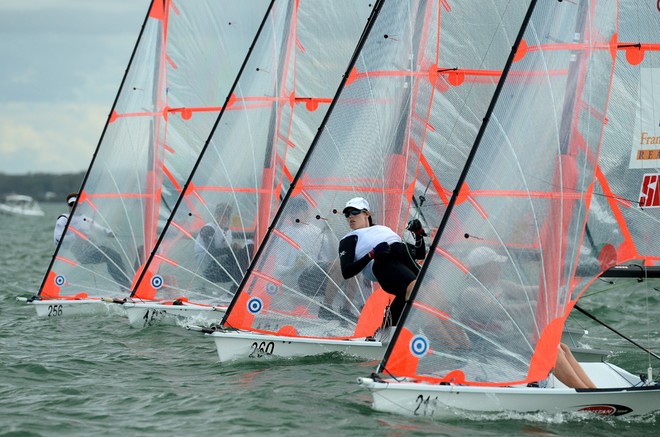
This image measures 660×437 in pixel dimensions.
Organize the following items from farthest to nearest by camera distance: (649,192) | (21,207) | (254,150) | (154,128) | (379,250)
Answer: (21,207)
(154,128)
(254,150)
(379,250)
(649,192)

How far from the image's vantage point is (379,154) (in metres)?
10.7

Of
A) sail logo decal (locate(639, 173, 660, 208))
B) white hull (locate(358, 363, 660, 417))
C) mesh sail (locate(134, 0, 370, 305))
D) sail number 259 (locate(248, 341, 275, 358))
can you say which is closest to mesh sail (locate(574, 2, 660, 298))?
sail logo decal (locate(639, 173, 660, 208))

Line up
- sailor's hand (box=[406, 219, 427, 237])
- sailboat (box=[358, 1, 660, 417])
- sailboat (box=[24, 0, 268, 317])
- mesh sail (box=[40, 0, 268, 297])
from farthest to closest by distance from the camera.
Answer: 1. mesh sail (box=[40, 0, 268, 297])
2. sailboat (box=[24, 0, 268, 317])
3. sailor's hand (box=[406, 219, 427, 237])
4. sailboat (box=[358, 1, 660, 417])

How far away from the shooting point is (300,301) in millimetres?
10172

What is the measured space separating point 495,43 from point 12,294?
29.6 ft

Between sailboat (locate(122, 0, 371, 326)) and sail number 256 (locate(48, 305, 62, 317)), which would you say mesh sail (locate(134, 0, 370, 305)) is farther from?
sail number 256 (locate(48, 305, 62, 317))

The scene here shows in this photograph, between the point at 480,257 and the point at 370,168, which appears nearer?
the point at 480,257

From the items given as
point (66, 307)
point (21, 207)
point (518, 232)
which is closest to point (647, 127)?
point (518, 232)

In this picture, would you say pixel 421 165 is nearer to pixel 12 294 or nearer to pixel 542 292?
pixel 542 292

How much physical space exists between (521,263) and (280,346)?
2989 millimetres

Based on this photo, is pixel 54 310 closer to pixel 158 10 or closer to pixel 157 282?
pixel 157 282

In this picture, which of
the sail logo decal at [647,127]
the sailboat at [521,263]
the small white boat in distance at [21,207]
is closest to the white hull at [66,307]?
the sailboat at [521,263]

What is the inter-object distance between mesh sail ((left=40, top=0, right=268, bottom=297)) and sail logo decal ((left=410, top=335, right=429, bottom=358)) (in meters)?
7.48

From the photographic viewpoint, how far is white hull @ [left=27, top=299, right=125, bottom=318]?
13.7m
